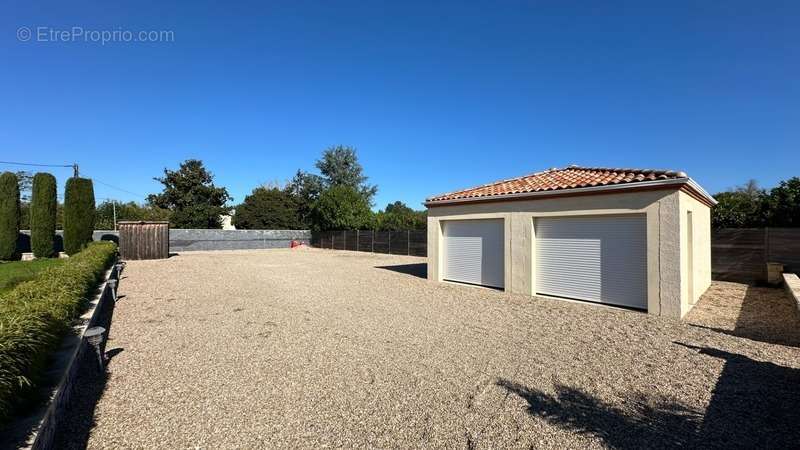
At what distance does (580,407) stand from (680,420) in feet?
2.70

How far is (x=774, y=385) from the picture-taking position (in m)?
4.31

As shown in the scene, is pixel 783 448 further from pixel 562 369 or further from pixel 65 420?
pixel 65 420

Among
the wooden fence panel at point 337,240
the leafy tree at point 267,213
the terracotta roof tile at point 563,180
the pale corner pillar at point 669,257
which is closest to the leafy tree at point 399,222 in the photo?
the wooden fence panel at point 337,240

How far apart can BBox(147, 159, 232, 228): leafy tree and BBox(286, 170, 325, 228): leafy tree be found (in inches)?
291

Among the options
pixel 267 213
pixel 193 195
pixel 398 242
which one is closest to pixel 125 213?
pixel 193 195

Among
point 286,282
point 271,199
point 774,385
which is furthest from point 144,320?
point 271,199

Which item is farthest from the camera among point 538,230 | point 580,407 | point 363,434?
point 538,230

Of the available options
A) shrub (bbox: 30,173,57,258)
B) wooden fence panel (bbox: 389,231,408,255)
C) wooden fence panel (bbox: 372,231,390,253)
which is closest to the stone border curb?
shrub (bbox: 30,173,57,258)

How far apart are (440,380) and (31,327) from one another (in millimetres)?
4142

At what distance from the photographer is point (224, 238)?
30.3 metres

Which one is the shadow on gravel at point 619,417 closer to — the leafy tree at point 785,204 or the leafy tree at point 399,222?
the leafy tree at point 785,204

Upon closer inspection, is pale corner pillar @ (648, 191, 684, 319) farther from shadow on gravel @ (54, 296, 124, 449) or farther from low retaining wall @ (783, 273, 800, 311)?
shadow on gravel @ (54, 296, 124, 449)

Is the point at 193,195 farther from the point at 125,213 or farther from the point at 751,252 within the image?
the point at 751,252

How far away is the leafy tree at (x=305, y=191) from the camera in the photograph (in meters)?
42.9
